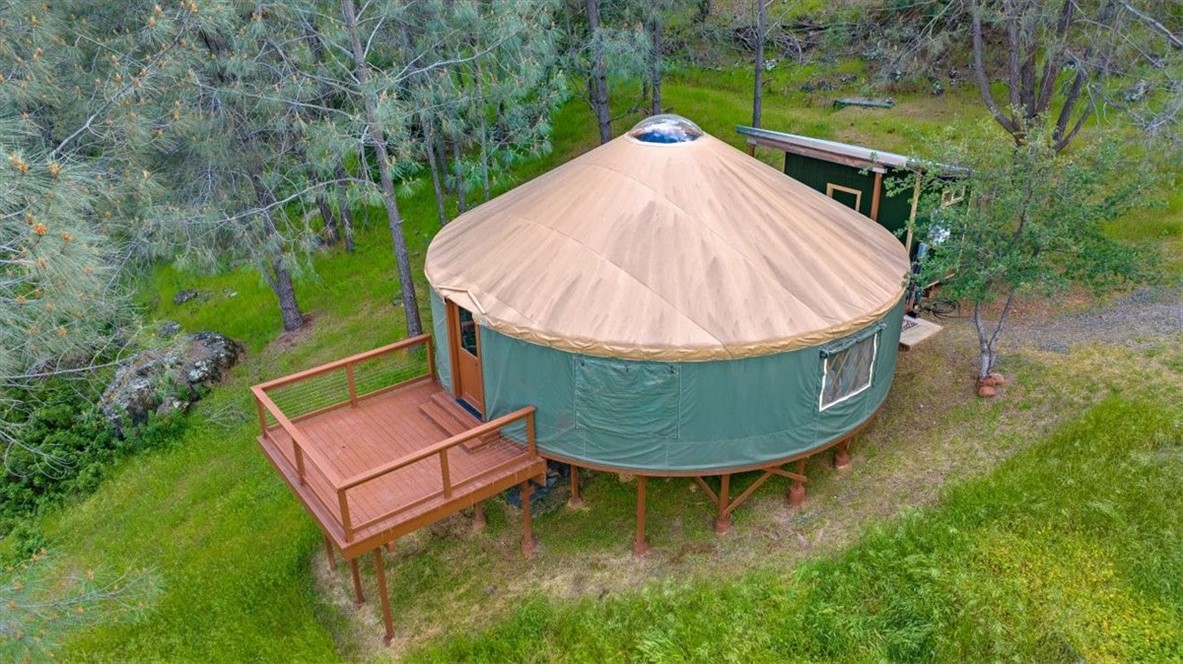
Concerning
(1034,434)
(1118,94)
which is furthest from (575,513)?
(1118,94)

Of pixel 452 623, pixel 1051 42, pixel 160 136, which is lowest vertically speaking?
pixel 452 623

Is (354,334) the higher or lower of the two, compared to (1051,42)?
lower

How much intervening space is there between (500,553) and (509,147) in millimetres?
7111

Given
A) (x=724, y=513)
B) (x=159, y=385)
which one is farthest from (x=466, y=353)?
(x=159, y=385)

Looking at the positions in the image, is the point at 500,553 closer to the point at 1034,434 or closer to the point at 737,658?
the point at 737,658

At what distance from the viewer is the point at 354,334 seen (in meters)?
12.2

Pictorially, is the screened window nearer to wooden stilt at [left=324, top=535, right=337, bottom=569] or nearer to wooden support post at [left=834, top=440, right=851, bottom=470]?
wooden support post at [left=834, top=440, right=851, bottom=470]

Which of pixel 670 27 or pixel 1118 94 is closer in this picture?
pixel 1118 94

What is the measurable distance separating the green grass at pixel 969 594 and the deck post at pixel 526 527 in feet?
2.20

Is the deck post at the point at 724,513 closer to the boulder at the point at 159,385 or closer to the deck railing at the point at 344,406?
the deck railing at the point at 344,406

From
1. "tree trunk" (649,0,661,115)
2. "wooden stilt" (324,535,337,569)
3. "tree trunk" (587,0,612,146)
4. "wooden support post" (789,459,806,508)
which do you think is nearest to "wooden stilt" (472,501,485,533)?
"wooden stilt" (324,535,337,569)

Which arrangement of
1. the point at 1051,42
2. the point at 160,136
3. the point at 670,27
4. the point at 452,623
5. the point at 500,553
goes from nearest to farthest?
the point at 452,623 → the point at 500,553 → the point at 160,136 → the point at 1051,42 → the point at 670,27

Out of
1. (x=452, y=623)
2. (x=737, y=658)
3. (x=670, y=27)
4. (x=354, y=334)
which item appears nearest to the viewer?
(x=737, y=658)

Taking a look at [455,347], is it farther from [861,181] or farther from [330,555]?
[861,181]
